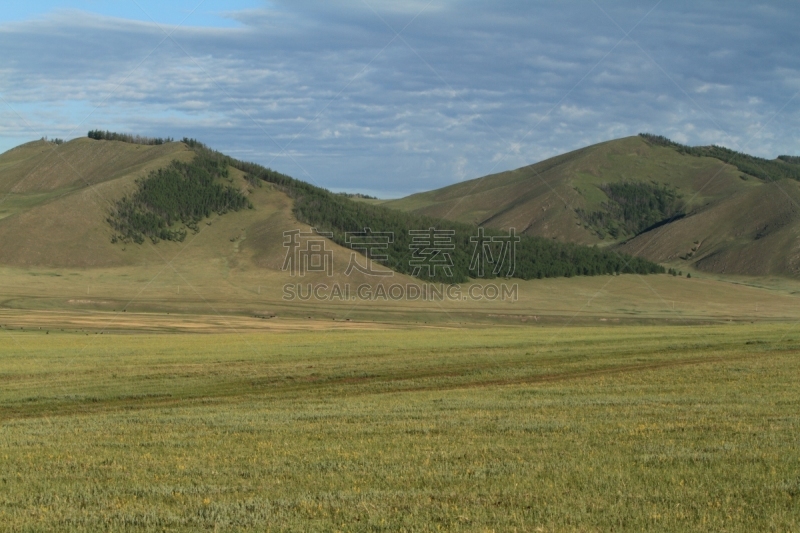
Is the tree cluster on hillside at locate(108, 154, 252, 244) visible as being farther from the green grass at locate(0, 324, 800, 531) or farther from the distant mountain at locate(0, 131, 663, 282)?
the green grass at locate(0, 324, 800, 531)

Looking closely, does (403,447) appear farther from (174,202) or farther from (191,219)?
(174,202)

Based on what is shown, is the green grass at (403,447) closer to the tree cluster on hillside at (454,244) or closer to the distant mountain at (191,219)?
the distant mountain at (191,219)

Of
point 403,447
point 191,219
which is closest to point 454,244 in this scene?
point 191,219

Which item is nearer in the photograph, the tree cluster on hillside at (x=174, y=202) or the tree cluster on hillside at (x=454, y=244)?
the tree cluster on hillside at (x=454, y=244)

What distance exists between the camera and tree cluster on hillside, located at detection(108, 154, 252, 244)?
135 meters

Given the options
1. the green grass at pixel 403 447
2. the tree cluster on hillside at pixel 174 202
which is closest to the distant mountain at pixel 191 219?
the tree cluster on hillside at pixel 174 202

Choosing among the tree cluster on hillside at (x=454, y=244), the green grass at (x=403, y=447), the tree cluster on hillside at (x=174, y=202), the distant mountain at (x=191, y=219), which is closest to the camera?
the green grass at (x=403, y=447)

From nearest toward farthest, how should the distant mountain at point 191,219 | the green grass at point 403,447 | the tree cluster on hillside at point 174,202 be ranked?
the green grass at point 403,447 → the distant mountain at point 191,219 → the tree cluster on hillside at point 174,202

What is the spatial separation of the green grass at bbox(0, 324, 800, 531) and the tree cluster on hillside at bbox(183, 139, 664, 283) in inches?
3687

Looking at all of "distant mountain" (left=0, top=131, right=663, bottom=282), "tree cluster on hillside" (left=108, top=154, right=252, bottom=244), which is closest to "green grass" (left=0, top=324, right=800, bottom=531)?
"distant mountain" (left=0, top=131, right=663, bottom=282)

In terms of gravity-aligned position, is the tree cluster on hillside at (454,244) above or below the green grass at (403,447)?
above

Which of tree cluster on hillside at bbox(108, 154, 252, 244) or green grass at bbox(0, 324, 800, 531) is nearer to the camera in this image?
green grass at bbox(0, 324, 800, 531)

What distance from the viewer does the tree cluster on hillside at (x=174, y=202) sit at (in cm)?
13538

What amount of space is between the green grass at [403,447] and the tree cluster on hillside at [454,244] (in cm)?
9364
